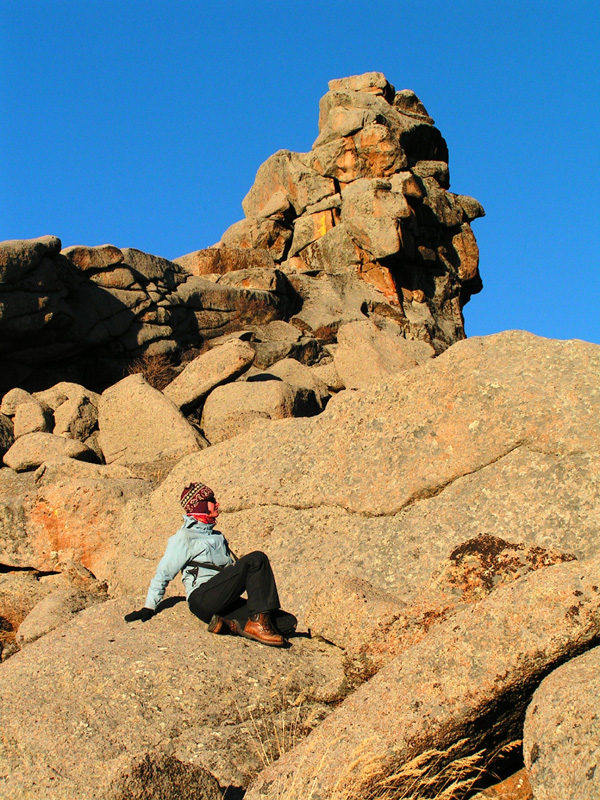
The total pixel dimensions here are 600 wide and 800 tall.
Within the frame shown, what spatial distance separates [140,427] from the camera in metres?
10.2

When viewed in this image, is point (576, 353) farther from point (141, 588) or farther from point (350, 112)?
point (350, 112)

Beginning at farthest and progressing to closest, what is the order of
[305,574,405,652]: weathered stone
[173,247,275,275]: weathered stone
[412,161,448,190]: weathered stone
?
[412,161,448,190]: weathered stone, [173,247,275,275]: weathered stone, [305,574,405,652]: weathered stone

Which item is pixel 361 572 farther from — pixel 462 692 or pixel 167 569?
pixel 462 692

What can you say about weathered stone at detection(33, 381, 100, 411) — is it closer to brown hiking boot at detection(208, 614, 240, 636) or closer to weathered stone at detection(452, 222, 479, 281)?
brown hiking boot at detection(208, 614, 240, 636)

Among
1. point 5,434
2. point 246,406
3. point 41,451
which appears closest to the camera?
point 41,451

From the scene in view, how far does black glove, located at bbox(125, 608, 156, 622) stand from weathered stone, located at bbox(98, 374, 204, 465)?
4910 millimetres

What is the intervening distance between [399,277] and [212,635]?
1840 cm

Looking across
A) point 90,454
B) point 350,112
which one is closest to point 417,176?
point 350,112

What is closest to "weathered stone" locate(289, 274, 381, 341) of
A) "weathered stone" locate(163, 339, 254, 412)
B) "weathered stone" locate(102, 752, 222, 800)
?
"weathered stone" locate(163, 339, 254, 412)

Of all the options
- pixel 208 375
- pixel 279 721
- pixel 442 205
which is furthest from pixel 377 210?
pixel 279 721

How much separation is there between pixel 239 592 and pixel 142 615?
632mm

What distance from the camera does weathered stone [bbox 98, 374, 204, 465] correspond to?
32.0ft

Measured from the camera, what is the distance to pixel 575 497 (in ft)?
16.5

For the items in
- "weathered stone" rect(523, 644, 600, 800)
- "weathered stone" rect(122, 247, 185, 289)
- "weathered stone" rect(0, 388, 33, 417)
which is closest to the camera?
"weathered stone" rect(523, 644, 600, 800)
